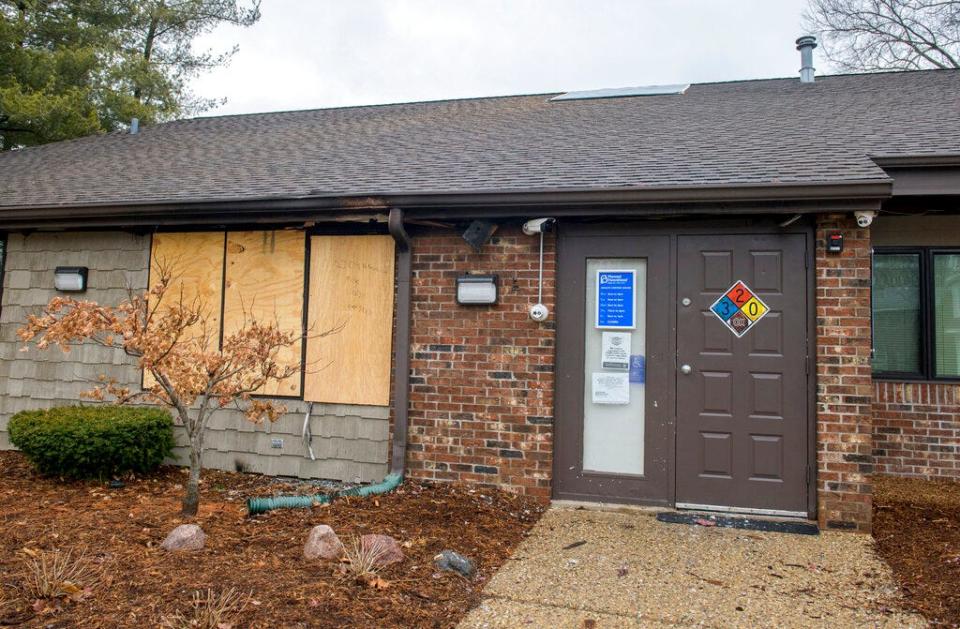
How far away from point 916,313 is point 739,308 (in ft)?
7.55

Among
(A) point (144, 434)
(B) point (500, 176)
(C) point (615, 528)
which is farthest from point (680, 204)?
(A) point (144, 434)

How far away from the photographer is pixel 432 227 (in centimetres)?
559

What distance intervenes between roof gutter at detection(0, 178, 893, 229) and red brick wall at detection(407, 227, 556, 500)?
1.28 ft

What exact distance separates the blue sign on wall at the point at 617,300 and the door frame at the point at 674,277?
0.18 metres

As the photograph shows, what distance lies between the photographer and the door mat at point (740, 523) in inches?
183

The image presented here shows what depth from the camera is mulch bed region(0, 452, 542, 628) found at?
10.1 ft

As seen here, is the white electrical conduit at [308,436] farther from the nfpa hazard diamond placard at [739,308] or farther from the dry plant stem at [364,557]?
the nfpa hazard diamond placard at [739,308]

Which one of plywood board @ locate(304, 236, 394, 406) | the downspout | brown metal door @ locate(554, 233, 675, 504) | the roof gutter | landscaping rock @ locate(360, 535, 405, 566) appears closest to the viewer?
landscaping rock @ locate(360, 535, 405, 566)

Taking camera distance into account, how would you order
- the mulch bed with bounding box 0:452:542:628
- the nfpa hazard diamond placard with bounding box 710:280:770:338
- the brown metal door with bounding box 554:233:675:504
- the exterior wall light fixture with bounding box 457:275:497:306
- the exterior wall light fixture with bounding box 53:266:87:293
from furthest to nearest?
1. the exterior wall light fixture with bounding box 53:266:87:293
2. the exterior wall light fixture with bounding box 457:275:497:306
3. the brown metal door with bounding box 554:233:675:504
4. the nfpa hazard diamond placard with bounding box 710:280:770:338
5. the mulch bed with bounding box 0:452:542:628

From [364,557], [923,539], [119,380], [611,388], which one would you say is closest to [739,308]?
[611,388]

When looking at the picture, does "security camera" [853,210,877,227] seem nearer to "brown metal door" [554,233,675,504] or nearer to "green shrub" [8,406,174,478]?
"brown metal door" [554,233,675,504]

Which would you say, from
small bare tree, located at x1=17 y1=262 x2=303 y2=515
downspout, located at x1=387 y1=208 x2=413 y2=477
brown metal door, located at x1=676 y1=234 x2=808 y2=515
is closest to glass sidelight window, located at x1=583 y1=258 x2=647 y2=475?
brown metal door, located at x1=676 y1=234 x2=808 y2=515

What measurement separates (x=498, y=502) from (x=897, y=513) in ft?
9.80

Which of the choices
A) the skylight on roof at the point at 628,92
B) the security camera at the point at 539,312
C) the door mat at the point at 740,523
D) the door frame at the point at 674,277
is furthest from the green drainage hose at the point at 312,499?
the skylight on roof at the point at 628,92
